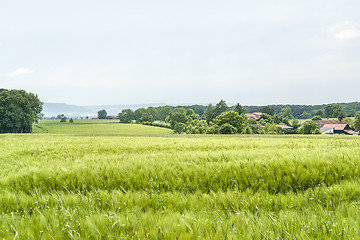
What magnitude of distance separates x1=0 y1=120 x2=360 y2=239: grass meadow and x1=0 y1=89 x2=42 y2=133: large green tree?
86.5m

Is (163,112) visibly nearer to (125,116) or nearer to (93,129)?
(125,116)

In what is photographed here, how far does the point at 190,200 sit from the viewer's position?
3670 mm

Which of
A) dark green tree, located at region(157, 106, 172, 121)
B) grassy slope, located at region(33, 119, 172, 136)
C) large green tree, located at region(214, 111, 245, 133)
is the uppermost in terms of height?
dark green tree, located at region(157, 106, 172, 121)

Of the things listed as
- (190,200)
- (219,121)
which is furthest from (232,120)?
(190,200)

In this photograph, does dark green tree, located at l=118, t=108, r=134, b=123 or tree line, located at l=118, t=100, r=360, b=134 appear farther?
dark green tree, located at l=118, t=108, r=134, b=123

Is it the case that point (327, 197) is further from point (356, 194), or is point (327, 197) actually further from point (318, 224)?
point (318, 224)

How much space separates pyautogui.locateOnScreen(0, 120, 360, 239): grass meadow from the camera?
2246mm

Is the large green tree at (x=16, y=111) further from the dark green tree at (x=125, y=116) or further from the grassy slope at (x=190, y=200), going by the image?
the grassy slope at (x=190, y=200)

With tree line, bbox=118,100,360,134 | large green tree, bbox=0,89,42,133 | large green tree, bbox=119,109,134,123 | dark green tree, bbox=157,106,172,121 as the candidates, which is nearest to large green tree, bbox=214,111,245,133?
tree line, bbox=118,100,360,134

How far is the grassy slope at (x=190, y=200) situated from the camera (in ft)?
7.41

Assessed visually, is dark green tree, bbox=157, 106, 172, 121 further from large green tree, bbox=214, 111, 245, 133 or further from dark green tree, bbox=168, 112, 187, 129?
large green tree, bbox=214, 111, 245, 133

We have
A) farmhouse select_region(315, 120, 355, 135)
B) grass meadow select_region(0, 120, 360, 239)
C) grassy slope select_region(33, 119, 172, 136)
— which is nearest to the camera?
grass meadow select_region(0, 120, 360, 239)

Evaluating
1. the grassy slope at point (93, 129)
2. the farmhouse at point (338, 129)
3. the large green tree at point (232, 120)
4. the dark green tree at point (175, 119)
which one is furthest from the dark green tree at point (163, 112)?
the farmhouse at point (338, 129)

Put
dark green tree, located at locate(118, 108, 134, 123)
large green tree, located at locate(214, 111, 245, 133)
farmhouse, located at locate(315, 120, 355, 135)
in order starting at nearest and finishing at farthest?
1. large green tree, located at locate(214, 111, 245, 133)
2. farmhouse, located at locate(315, 120, 355, 135)
3. dark green tree, located at locate(118, 108, 134, 123)
